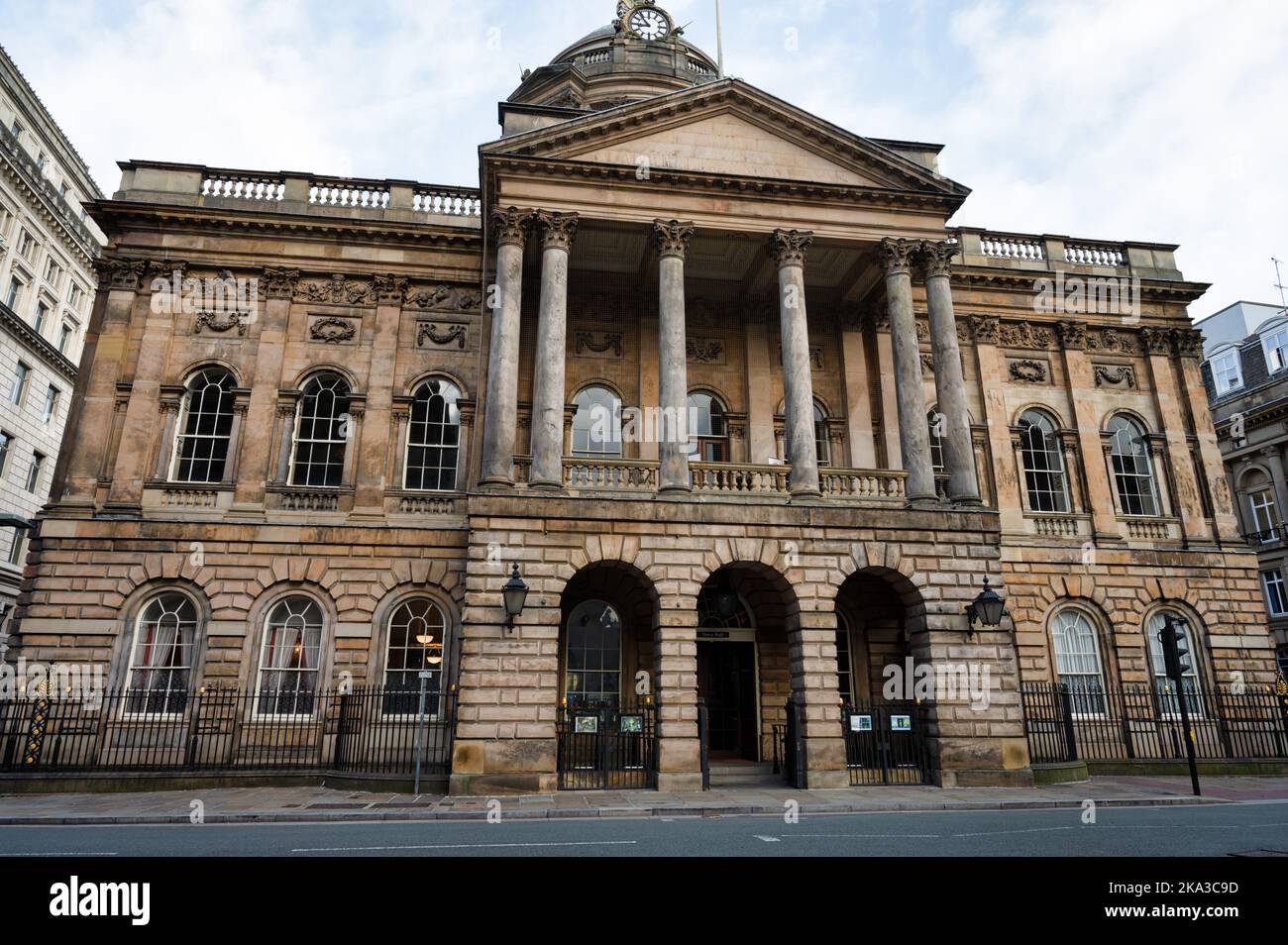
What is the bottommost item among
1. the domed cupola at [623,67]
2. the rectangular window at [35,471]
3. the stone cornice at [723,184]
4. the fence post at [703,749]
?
the fence post at [703,749]

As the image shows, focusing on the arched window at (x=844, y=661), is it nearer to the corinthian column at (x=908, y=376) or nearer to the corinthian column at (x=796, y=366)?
the corinthian column at (x=908, y=376)

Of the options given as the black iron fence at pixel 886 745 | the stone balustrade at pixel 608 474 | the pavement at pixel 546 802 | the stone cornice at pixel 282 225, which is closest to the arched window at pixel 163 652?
the pavement at pixel 546 802

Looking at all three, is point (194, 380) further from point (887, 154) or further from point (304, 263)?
point (887, 154)

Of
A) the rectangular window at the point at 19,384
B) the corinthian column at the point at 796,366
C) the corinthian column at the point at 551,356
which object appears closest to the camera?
the corinthian column at the point at 551,356

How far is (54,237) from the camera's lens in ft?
111

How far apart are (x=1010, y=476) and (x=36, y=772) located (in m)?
23.4

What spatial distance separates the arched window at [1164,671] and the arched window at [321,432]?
69.0 ft

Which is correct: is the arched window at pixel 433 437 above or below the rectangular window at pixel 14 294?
below

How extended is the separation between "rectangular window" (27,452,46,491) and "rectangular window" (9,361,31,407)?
8.34ft

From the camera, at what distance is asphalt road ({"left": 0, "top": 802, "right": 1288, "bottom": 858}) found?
7.84 metres

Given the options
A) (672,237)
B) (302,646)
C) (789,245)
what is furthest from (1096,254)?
(302,646)

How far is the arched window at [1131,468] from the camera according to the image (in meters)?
22.3

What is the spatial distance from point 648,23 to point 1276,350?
31296 mm

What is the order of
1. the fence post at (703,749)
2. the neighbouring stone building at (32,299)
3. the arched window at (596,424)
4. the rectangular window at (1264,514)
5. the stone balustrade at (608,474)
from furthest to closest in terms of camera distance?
the rectangular window at (1264,514), the neighbouring stone building at (32,299), the arched window at (596,424), the stone balustrade at (608,474), the fence post at (703,749)
